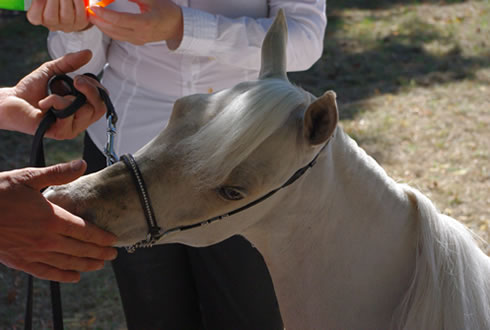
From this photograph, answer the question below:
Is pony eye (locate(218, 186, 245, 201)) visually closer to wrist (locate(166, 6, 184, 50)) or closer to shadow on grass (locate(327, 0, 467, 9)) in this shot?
wrist (locate(166, 6, 184, 50))

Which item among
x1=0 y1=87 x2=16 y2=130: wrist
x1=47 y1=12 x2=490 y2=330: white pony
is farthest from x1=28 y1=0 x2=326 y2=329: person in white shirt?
x1=47 y1=12 x2=490 y2=330: white pony

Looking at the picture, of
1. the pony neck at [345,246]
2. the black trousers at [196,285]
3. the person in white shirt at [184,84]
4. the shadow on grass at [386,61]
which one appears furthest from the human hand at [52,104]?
the shadow on grass at [386,61]

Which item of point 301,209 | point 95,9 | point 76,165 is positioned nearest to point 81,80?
point 95,9

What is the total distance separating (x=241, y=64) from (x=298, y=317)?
2.74 ft

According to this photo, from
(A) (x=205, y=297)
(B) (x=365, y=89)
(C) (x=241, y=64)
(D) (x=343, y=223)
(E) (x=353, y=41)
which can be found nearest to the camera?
(D) (x=343, y=223)

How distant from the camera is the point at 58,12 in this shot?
165 centimetres

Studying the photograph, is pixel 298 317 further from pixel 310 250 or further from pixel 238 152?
pixel 238 152

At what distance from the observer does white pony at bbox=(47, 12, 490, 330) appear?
120cm

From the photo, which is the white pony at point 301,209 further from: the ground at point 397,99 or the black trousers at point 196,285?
the ground at point 397,99

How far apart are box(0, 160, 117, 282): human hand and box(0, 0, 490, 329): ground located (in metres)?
2.17

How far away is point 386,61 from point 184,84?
5.25m

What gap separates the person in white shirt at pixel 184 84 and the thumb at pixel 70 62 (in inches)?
3.7

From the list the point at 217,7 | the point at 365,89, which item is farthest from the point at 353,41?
the point at 217,7

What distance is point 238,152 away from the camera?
1.20 m
